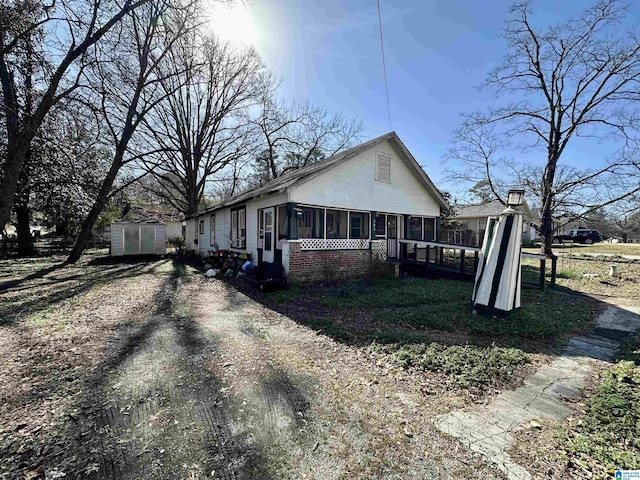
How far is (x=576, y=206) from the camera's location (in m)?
16.0

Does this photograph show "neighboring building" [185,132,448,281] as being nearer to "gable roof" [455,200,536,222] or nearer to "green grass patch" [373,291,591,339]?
"green grass patch" [373,291,591,339]

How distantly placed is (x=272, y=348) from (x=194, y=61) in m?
19.5

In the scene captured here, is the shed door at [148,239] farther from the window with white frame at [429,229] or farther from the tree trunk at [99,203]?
the window with white frame at [429,229]

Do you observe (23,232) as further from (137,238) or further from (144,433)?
(144,433)

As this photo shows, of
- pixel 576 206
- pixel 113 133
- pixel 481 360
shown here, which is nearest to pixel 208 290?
pixel 481 360

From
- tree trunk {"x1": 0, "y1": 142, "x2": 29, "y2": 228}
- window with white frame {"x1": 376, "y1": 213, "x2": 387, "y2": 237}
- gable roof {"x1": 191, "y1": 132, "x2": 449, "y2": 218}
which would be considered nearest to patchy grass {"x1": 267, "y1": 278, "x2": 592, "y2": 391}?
gable roof {"x1": 191, "y1": 132, "x2": 449, "y2": 218}

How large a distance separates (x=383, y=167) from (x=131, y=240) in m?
14.6

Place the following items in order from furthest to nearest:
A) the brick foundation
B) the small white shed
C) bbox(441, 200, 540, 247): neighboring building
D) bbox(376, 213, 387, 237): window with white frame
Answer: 1. bbox(441, 200, 540, 247): neighboring building
2. the small white shed
3. bbox(376, 213, 387, 237): window with white frame
4. the brick foundation

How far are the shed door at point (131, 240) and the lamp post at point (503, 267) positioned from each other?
17678mm

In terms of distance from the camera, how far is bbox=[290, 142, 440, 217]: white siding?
10094 mm

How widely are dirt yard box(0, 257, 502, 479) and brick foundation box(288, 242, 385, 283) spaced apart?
160 inches

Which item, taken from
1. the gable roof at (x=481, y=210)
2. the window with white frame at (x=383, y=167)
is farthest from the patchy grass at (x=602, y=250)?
the window with white frame at (x=383, y=167)

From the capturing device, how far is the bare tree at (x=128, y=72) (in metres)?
9.67

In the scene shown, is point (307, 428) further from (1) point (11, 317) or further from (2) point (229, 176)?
(2) point (229, 176)
